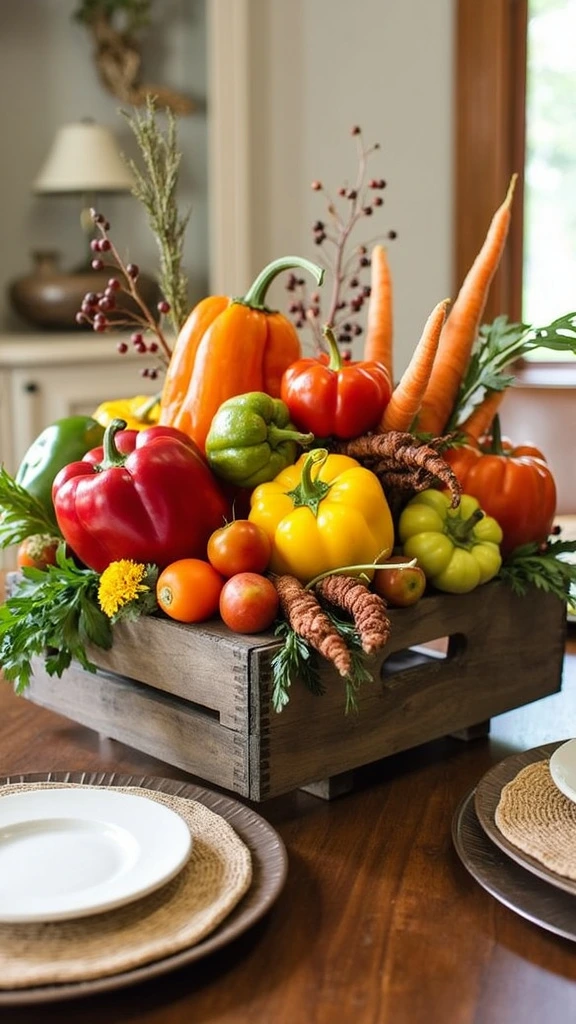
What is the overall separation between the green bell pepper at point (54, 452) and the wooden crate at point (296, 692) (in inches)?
6.7

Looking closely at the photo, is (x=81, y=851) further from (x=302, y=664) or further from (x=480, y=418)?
(x=480, y=418)

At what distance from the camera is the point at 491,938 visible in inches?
27.4

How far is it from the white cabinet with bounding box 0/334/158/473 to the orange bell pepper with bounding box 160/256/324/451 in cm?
210

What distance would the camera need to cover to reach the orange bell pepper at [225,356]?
1.10 m

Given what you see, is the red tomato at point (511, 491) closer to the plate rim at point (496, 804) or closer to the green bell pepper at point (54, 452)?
the plate rim at point (496, 804)

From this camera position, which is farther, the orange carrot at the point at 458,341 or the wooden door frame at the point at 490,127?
the wooden door frame at the point at 490,127

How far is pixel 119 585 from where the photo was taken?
93 centimetres

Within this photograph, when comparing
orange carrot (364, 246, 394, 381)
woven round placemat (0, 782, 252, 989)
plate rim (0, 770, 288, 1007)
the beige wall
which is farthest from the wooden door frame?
woven round placemat (0, 782, 252, 989)

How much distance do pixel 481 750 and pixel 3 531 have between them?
1.58ft

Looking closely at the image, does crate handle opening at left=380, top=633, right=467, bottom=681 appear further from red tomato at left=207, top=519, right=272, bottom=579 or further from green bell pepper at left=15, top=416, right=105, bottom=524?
green bell pepper at left=15, top=416, right=105, bottom=524

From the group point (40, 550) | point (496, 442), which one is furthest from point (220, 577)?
point (496, 442)

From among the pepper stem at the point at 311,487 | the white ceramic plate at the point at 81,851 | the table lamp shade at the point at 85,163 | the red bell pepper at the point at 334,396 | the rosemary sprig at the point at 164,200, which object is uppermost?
the table lamp shade at the point at 85,163

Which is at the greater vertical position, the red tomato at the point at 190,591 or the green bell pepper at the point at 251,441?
the green bell pepper at the point at 251,441

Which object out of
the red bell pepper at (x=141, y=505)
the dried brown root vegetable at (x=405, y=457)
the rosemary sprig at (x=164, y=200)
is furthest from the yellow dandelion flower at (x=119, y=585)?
the rosemary sprig at (x=164, y=200)
